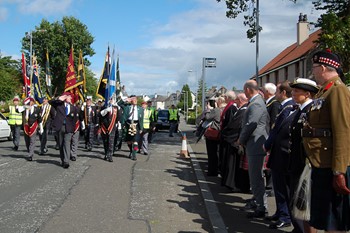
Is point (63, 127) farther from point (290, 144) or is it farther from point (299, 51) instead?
point (299, 51)

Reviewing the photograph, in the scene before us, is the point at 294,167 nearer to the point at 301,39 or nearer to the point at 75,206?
the point at 75,206

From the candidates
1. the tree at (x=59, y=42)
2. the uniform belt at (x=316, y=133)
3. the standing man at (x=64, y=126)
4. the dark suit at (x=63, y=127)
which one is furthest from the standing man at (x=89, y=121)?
the tree at (x=59, y=42)

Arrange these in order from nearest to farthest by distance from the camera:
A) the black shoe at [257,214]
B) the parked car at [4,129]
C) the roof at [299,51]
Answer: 1. the black shoe at [257,214]
2. the parked car at [4,129]
3. the roof at [299,51]

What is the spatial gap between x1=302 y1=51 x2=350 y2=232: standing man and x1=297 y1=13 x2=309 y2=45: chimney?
130 feet

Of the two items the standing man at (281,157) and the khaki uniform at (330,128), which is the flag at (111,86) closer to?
the standing man at (281,157)

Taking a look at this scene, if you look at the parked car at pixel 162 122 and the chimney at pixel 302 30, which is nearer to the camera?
the parked car at pixel 162 122

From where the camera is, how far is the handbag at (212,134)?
32.9 feet

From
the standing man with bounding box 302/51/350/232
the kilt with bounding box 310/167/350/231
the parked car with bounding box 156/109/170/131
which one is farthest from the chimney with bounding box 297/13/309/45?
the kilt with bounding box 310/167/350/231

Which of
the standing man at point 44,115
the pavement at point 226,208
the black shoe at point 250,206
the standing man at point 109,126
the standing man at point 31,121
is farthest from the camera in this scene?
the standing man at point 44,115

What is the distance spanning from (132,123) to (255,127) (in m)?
7.75

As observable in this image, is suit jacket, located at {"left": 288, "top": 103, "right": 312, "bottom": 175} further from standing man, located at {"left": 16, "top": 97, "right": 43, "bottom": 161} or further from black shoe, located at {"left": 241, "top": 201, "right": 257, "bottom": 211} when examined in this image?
standing man, located at {"left": 16, "top": 97, "right": 43, "bottom": 161}

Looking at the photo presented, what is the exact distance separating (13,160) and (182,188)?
20.3ft

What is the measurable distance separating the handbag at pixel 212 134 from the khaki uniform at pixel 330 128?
19.9ft

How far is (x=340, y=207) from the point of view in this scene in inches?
141
